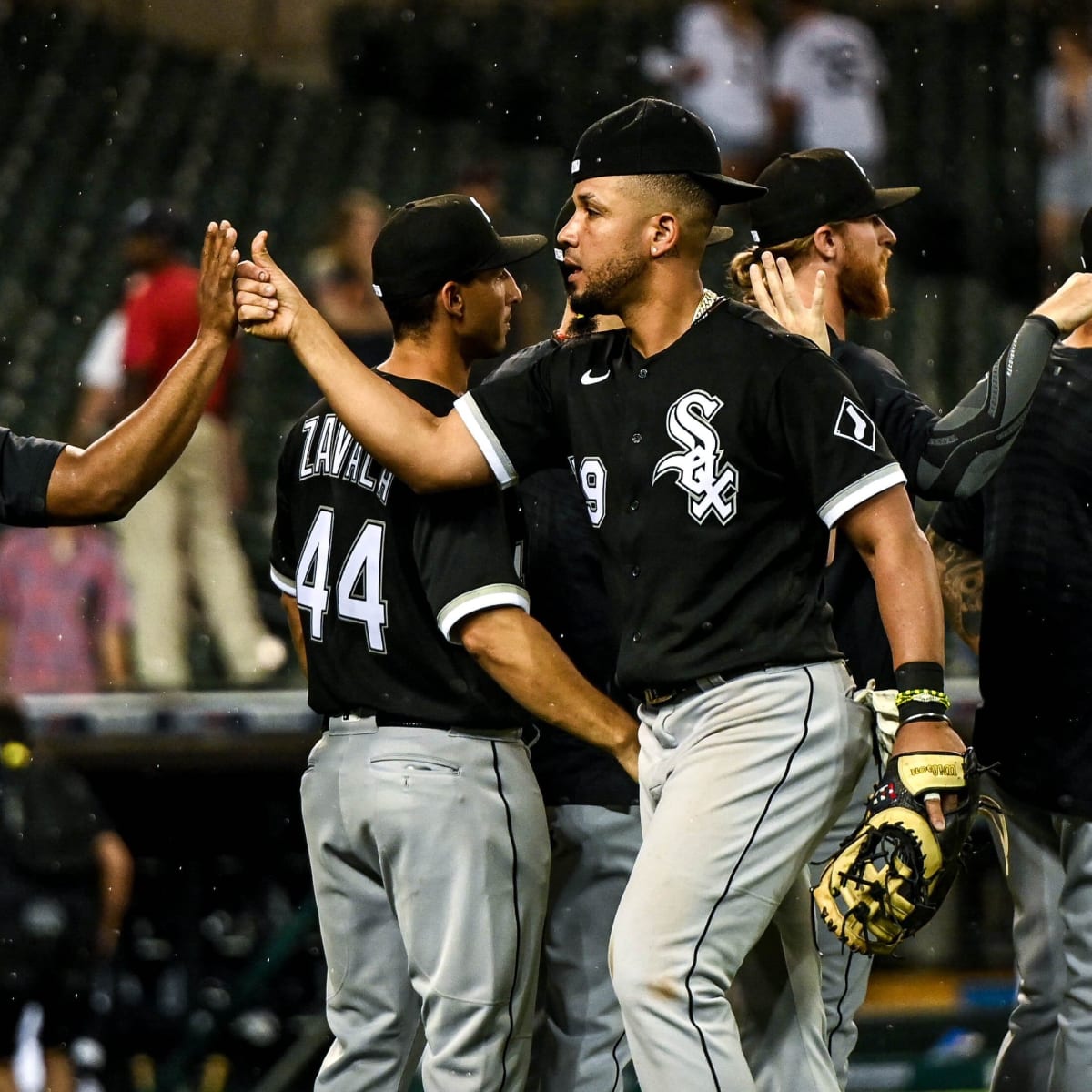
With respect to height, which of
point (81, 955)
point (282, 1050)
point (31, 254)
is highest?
point (31, 254)

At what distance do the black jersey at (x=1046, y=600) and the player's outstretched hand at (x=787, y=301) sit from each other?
51cm

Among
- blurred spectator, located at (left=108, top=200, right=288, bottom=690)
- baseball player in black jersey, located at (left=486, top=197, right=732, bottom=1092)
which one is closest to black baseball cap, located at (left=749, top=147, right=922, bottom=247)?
baseball player in black jersey, located at (left=486, top=197, right=732, bottom=1092)

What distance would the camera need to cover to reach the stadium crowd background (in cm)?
652

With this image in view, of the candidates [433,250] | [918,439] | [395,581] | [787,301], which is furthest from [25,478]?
[918,439]

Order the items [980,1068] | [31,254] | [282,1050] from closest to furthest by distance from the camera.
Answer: [980,1068] < [282,1050] < [31,254]

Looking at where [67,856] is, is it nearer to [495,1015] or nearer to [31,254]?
[495,1015]

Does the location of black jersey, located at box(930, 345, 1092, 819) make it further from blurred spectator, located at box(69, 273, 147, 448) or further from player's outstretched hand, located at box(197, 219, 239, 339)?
blurred spectator, located at box(69, 273, 147, 448)

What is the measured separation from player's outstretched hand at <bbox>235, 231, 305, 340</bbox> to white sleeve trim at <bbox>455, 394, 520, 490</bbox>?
34 cm

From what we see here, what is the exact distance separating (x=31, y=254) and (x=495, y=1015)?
9.94m

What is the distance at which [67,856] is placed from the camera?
583 cm

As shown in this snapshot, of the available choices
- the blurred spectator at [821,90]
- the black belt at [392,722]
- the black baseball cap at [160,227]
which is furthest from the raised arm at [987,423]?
the blurred spectator at [821,90]

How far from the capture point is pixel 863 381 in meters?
3.57

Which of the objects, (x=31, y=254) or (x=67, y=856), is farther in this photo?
(x=31, y=254)

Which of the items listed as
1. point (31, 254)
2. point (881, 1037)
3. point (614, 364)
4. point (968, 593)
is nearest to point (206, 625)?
point (881, 1037)
